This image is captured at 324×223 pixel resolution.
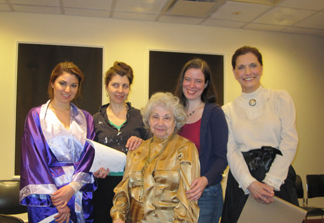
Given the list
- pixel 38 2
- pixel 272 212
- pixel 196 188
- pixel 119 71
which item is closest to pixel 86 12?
pixel 38 2

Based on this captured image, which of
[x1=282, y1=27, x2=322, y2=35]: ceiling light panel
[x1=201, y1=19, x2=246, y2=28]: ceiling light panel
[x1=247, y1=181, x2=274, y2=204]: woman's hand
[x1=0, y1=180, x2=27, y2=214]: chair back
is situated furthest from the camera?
[x1=282, y1=27, x2=322, y2=35]: ceiling light panel

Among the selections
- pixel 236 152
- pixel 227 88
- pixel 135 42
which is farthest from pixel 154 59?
pixel 236 152

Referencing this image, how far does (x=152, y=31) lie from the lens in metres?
4.41

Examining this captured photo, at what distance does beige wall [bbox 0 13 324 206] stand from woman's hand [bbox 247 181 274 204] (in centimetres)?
289

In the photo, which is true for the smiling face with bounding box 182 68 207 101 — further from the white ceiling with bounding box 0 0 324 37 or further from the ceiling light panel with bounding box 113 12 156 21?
the ceiling light panel with bounding box 113 12 156 21

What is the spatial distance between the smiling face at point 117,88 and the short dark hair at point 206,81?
47cm

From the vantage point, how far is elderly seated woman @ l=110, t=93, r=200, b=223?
1.62 m

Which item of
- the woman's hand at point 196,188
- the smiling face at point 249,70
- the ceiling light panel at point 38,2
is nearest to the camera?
the woman's hand at point 196,188

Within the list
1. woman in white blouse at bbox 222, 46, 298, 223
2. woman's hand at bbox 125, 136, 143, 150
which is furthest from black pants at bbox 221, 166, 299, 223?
woman's hand at bbox 125, 136, 143, 150

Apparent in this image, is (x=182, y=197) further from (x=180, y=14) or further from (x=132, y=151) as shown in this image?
(x=180, y=14)

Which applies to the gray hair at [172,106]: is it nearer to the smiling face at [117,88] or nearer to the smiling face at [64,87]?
the smiling face at [117,88]

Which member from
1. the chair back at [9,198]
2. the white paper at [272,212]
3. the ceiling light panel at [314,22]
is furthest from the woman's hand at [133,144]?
the ceiling light panel at [314,22]

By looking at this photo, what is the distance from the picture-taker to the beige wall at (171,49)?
3982 mm

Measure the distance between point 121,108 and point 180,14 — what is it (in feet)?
7.90
